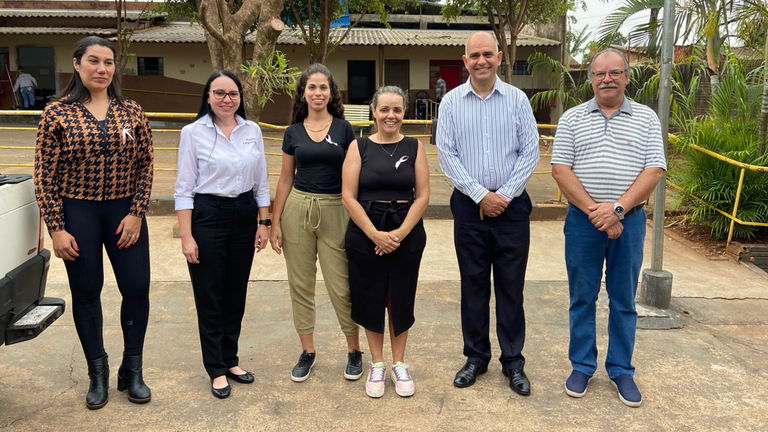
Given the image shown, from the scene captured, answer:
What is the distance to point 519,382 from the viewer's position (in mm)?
3584

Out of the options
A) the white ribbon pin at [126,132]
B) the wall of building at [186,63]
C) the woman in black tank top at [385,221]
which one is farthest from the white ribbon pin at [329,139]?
the wall of building at [186,63]

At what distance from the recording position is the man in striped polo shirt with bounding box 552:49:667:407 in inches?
135

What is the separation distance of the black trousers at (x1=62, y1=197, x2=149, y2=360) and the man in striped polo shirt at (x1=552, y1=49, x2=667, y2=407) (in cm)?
224

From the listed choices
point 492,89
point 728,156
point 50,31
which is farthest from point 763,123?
point 50,31

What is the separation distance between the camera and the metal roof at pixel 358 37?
18828 mm

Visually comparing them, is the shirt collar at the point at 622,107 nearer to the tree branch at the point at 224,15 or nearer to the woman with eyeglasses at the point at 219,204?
the woman with eyeglasses at the point at 219,204

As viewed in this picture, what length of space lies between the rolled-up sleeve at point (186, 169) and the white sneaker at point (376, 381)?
129cm

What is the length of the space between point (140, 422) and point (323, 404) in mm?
890

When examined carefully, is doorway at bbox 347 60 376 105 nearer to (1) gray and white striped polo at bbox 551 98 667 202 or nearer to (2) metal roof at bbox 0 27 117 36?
(2) metal roof at bbox 0 27 117 36

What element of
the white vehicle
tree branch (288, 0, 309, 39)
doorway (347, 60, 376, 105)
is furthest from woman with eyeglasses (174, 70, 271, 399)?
doorway (347, 60, 376, 105)

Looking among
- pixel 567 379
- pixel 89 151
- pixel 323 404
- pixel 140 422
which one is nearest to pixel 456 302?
pixel 567 379

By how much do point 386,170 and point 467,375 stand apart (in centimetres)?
122

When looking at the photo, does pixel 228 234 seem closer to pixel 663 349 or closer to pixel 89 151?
pixel 89 151

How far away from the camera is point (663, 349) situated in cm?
418
